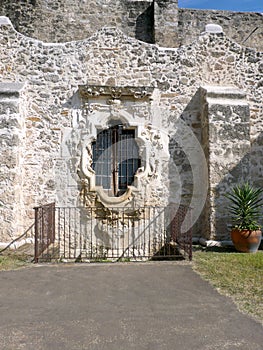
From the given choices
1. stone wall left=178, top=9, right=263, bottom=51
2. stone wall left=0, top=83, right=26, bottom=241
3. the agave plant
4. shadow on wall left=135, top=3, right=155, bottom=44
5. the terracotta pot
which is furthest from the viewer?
stone wall left=178, top=9, right=263, bottom=51

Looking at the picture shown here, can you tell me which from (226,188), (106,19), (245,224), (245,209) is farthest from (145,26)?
(245,224)

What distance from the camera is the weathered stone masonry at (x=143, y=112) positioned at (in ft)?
26.2

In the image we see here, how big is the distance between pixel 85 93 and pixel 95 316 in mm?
5594

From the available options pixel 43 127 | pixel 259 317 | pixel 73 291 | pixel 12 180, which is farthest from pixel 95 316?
pixel 43 127

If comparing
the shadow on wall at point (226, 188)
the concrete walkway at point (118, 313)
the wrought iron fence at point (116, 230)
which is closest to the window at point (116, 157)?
the wrought iron fence at point (116, 230)

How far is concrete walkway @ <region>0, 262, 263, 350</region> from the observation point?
3123mm

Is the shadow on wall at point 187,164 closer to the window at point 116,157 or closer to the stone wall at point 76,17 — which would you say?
the window at point 116,157

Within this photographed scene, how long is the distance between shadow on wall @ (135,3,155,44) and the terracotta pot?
24.5 feet

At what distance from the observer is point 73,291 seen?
4.60 m

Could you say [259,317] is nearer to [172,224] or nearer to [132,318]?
[132,318]

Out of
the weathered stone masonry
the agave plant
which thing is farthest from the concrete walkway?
the weathered stone masonry

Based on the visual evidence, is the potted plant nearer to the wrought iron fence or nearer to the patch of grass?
the patch of grass

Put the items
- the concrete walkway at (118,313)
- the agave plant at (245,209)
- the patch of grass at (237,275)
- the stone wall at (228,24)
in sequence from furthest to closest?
the stone wall at (228,24) < the agave plant at (245,209) < the patch of grass at (237,275) < the concrete walkway at (118,313)

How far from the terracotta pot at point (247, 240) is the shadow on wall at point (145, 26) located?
294 inches
